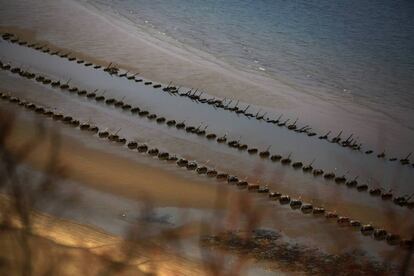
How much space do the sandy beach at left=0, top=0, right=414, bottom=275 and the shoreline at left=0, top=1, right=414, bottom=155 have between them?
0.18ft

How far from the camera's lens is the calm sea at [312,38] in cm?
1499

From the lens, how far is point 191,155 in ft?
34.4

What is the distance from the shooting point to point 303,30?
19.9 m

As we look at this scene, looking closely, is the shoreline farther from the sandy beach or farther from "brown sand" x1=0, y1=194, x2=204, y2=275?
"brown sand" x1=0, y1=194, x2=204, y2=275

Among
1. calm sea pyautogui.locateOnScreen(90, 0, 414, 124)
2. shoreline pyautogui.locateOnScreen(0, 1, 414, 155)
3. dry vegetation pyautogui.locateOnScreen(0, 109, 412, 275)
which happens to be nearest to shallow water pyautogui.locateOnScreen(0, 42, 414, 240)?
shoreline pyautogui.locateOnScreen(0, 1, 414, 155)

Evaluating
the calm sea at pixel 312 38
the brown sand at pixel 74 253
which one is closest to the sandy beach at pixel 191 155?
the brown sand at pixel 74 253

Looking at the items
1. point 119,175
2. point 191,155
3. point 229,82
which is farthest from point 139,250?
point 229,82

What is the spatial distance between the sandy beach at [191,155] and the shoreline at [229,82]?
5 cm

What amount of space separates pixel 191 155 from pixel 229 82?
4.40 meters

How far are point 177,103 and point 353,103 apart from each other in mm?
4870

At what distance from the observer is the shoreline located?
12.5 m

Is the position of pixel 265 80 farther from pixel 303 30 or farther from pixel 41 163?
pixel 41 163

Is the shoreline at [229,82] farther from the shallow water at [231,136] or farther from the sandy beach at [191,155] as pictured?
the shallow water at [231,136]

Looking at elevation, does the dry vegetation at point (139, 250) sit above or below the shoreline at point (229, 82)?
below
